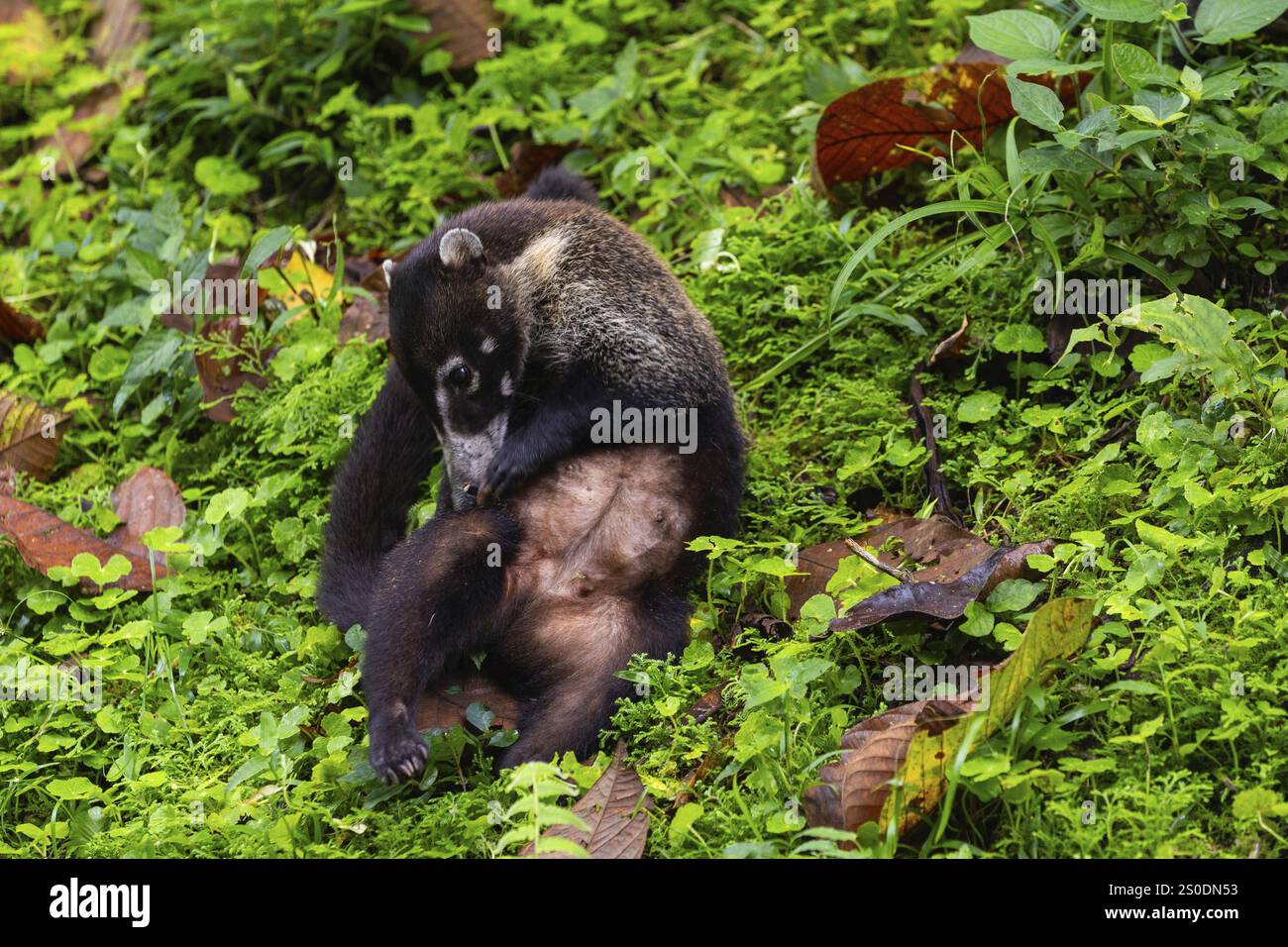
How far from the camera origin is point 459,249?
5133 millimetres

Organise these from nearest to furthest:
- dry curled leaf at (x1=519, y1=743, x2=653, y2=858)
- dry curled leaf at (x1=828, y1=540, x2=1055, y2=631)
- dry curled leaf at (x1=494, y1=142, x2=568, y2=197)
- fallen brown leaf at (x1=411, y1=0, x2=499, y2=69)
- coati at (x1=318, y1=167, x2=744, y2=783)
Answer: dry curled leaf at (x1=519, y1=743, x2=653, y2=858)
dry curled leaf at (x1=828, y1=540, x2=1055, y2=631)
coati at (x1=318, y1=167, x2=744, y2=783)
dry curled leaf at (x1=494, y1=142, x2=568, y2=197)
fallen brown leaf at (x1=411, y1=0, x2=499, y2=69)

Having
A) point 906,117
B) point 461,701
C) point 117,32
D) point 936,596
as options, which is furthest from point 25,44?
point 936,596

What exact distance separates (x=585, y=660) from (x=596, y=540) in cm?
47

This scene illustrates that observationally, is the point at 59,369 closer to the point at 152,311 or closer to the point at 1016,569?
the point at 152,311

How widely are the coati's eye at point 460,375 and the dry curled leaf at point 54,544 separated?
143 cm

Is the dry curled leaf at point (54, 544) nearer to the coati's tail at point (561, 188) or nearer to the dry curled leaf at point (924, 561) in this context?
the coati's tail at point (561, 188)

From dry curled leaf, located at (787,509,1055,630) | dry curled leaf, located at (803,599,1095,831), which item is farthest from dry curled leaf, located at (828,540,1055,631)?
dry curled leaf, located at (803,599,1095,831)

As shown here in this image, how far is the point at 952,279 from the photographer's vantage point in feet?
17.7

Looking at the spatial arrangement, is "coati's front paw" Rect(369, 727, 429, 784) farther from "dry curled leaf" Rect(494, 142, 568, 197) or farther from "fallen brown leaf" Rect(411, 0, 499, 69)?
"fallen brown leaf" Rect(411, 0, 499, 69)

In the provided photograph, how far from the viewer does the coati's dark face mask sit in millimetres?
5066

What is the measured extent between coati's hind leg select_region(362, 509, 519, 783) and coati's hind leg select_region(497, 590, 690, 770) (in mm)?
219

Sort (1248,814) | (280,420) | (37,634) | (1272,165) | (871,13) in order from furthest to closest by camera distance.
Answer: (871,13)
(280,420)
(37,634)
(1272,165)
(1248,814)

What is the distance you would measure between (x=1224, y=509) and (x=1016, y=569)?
2.16 feet

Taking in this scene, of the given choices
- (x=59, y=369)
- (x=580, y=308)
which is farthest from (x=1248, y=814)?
(x=59, y=369)
